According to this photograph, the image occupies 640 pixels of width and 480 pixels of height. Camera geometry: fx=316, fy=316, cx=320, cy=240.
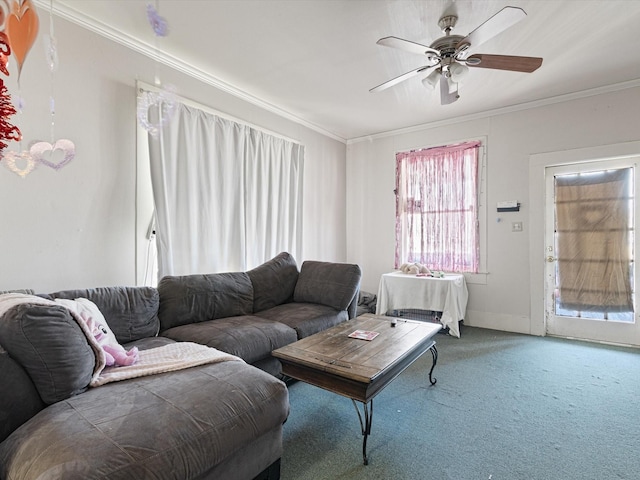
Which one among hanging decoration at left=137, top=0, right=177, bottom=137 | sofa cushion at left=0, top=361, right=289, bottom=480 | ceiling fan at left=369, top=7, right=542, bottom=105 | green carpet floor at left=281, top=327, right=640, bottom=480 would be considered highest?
ceiling fan at left=369, top=7, right=542, bottom=105

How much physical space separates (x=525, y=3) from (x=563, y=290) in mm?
3032

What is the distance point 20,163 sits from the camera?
2.06 meters

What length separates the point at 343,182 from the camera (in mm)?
5254

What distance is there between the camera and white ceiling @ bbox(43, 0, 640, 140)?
2209 mm

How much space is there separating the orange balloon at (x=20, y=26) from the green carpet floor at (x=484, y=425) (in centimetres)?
192

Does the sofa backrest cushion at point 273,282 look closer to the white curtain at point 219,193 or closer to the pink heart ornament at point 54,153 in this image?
the white curtain at point 219,193

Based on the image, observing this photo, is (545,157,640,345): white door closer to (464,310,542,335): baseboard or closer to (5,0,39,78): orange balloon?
(464,310,542,335): baseboard

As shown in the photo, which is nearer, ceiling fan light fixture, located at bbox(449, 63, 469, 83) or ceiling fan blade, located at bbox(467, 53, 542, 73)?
ceiling fan blade, located at bbox(467, 53, 542, 73)

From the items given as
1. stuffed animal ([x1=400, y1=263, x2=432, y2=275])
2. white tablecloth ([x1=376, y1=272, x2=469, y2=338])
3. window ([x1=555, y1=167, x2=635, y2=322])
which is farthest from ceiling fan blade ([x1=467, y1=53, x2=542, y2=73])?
stuffed animal ([x1=400, y1=263, x2=432, y2=275])

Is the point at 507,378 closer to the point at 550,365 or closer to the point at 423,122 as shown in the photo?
the point at 550,365

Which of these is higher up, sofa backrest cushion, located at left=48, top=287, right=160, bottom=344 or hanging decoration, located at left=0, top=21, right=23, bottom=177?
hanging decoration, located at left=0, top=21, right=23, bottom=177

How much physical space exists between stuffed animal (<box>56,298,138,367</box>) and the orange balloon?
1.13 metres

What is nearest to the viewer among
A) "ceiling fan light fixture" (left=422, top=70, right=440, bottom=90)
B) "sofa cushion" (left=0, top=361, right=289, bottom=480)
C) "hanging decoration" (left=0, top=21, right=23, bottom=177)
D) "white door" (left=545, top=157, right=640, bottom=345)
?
"hanging decoration" (left=0, top=21, right=23, bottom=177)

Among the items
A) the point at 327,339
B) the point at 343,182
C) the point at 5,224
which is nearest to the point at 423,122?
the point at 343,182
